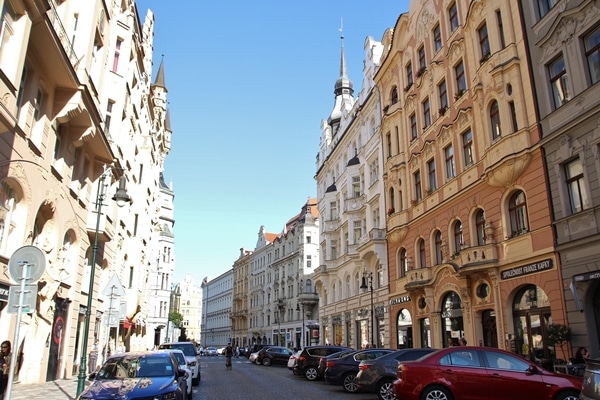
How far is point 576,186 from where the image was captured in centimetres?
1658

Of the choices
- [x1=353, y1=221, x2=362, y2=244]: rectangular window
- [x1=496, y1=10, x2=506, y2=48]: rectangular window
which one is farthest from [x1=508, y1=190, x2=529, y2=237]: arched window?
[x1=353, y1=221, x2=362, y2=244]: rectangular window

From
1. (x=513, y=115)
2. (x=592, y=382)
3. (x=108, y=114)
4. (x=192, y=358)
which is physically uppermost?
(x=108, y=114)

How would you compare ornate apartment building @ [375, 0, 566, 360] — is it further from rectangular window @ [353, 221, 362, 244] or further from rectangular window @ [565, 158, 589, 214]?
rectangular window @ [353, 221, 362, 244]

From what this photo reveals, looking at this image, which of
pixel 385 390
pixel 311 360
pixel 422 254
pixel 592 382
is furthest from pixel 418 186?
pixel 592 382

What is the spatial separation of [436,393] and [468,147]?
48.9ft

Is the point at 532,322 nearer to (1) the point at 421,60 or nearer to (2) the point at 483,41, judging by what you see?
(2) the point at 483,41

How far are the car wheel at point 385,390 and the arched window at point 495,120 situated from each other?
11.4 metres

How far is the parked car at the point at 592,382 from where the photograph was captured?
620 cm

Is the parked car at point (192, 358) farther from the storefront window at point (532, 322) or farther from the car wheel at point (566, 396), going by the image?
the car wheel at point (566, 396)

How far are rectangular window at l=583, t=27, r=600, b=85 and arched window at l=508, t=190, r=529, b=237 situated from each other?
505cm

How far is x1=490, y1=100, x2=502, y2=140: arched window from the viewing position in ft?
68.6

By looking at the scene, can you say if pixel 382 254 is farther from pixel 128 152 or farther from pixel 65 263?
pixel 65 263

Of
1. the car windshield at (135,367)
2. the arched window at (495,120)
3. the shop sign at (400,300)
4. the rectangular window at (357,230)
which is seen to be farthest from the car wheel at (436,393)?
the rectangular window at (357,230)

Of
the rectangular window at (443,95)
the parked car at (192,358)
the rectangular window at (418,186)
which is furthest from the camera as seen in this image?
the rectangular window at (418,186)
